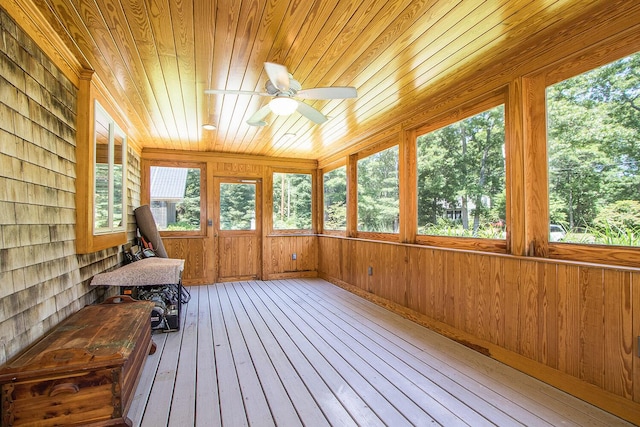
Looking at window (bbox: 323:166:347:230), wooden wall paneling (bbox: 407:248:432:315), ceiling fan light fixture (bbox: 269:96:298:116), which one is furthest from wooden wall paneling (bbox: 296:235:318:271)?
ceiling fan light fixture (bbox: 269:96:298:116)

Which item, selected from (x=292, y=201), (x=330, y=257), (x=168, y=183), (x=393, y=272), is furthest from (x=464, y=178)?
(x=168, y=183)

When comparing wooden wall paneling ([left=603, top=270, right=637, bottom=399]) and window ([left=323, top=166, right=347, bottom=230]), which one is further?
window ([left=323, top=166, right=347, bottom=230])

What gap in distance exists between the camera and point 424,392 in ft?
6.87

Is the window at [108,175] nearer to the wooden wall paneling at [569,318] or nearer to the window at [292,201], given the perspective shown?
the window at [292,201]

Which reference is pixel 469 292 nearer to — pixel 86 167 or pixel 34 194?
pixel 34 194

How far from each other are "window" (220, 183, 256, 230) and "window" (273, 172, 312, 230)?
1.46ft

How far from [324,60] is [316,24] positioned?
0.45 metres

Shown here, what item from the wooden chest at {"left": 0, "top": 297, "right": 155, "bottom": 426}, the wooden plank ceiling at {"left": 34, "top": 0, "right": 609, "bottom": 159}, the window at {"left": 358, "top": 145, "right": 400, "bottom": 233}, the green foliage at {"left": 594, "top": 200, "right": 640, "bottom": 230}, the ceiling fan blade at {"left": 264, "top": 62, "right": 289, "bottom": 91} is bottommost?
the wooden chest at {"left": 0, "top": 297, "right": 155, "bottom": 426}

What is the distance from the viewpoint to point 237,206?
5945 mm

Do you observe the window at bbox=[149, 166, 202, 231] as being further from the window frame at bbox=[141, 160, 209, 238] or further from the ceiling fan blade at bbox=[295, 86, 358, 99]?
the ceiling fan blade at bbox=[295, 86, 358, 99]

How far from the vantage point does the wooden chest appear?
1.47m

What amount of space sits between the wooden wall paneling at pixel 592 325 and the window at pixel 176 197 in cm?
537

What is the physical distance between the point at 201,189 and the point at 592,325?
5.53 meters

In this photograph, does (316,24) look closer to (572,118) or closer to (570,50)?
(570,50)
